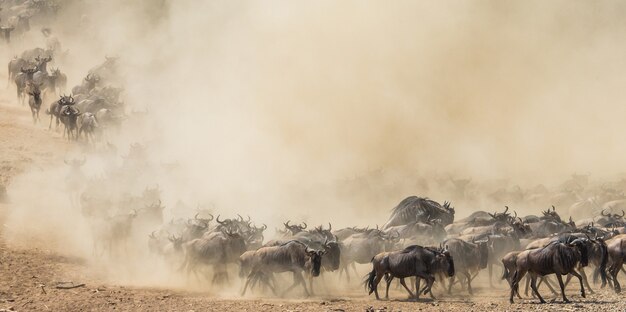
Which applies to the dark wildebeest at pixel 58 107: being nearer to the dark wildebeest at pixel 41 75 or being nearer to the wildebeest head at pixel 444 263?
the dark wildebeest at pixel 41 75

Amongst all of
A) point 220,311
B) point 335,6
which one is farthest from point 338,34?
point 220,311

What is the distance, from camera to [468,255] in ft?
→ 79.5

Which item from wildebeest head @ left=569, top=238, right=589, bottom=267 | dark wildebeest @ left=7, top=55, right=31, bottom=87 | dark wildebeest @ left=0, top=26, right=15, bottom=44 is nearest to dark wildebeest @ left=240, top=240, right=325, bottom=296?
wildebeest head @ left=569, top=238, right=589, bottom=267

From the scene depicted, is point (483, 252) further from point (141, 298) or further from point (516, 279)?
point (141, 298)

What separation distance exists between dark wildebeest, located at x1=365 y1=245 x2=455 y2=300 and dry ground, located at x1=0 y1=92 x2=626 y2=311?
61 centimetres

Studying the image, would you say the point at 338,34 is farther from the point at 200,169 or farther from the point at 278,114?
the point at 200,169

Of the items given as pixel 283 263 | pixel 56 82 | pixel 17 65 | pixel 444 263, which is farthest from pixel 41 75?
pixel 444 263

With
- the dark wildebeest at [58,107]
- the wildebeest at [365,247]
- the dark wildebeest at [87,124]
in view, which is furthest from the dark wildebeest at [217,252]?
the dark wildebeest at [58,107]

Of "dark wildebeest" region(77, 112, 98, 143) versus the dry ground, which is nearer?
the dry ground

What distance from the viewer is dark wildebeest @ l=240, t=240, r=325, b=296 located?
892 inches

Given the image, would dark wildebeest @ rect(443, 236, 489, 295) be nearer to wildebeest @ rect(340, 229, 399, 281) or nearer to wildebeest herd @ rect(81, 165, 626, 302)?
wildebeest herd @ rect(81, 165, 626, 302)

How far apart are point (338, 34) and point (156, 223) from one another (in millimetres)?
41049

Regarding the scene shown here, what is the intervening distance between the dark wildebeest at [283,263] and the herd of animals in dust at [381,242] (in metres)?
0.03

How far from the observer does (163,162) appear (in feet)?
138
